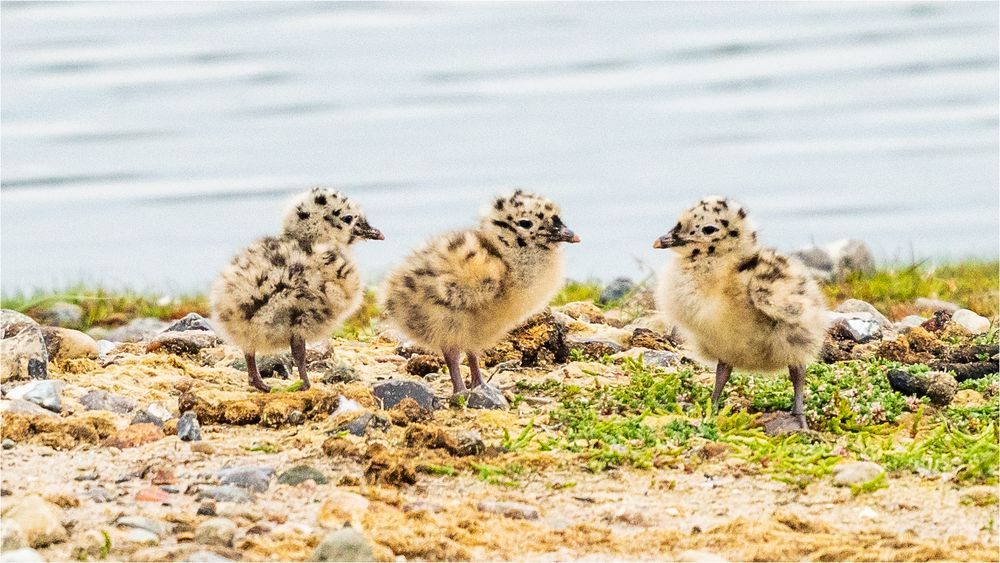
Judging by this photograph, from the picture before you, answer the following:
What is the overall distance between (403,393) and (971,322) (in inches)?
154

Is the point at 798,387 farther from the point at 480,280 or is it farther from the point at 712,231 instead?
the point at 480,280

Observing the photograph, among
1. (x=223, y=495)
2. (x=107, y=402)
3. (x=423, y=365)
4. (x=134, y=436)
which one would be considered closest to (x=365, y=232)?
(x=423, y=365)

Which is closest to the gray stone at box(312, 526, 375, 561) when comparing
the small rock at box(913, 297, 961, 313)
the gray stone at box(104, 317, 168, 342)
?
the gray stone at box(104, 317, 168, 342)

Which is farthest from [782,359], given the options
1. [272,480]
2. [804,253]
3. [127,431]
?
[804,253]

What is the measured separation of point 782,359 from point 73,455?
136 inches

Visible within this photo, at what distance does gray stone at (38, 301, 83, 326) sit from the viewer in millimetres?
12609

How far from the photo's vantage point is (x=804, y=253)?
44.8 feet

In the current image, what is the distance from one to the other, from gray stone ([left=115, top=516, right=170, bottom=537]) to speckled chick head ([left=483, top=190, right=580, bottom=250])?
292 cm

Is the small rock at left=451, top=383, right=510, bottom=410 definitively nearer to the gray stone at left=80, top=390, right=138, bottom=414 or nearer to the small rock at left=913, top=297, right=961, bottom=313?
the gray stone at left=80, top=390, right=138, bottom=414

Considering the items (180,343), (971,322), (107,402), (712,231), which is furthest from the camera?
(971,322)

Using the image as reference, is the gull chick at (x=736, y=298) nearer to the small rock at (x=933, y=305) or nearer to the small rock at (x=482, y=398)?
the small rock at (x=482, y=398)

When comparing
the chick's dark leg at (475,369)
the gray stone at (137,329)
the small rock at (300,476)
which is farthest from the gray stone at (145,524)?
the gray stone at (137,329)

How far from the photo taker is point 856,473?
6.49m

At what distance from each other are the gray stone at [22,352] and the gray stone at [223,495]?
214 centimetres
